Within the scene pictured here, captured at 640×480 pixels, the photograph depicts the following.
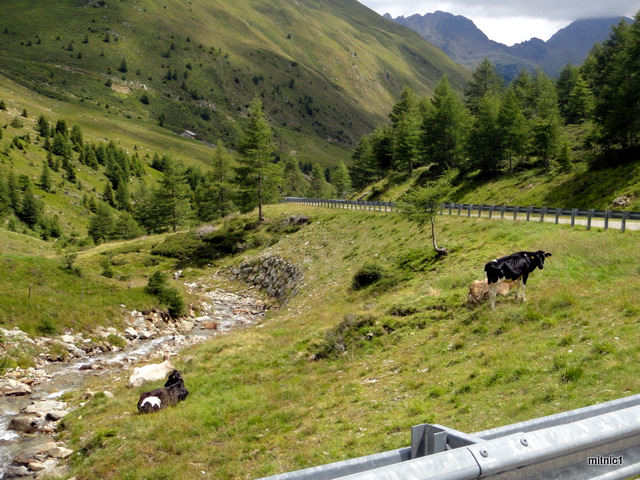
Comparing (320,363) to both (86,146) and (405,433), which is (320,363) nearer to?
(405,433)

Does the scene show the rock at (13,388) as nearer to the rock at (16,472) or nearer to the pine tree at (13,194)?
the rock at (16,472)

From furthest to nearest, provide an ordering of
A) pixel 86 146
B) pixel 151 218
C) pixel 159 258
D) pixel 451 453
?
pixel 86 146, pixel 151 218, pixel 159 258, pixel 451 453

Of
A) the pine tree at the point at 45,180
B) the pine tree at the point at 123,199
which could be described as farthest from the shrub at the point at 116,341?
the pine tree at the point at 123,199

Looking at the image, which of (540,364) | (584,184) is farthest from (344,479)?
(584,184)

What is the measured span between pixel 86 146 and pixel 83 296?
15055 centimetres

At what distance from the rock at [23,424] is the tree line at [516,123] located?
180 ft

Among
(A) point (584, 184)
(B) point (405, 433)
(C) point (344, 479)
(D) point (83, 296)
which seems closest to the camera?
(C) point (344, 479)

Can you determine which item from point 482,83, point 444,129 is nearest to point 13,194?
point 444,129

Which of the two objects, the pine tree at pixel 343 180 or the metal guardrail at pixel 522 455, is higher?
the metal guardrail at pixel 522 455

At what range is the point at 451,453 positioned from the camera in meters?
2.61

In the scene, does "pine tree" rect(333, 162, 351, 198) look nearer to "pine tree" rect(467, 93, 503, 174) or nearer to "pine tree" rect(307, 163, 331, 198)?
"pine tree" rect(307, 163, 331, 198)

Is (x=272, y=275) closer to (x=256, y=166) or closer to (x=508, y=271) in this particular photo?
(x=256, y=166)

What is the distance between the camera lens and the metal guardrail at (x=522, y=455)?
2.54 meters

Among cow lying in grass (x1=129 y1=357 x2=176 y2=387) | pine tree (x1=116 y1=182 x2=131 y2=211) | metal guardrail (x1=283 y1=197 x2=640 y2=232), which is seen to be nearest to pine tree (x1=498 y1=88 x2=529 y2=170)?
metal guardrail (x1=283 y1=197 x2=640 y2=232)
